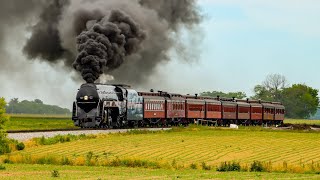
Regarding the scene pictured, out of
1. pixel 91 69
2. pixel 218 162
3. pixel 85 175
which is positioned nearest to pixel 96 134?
pixel 91 69

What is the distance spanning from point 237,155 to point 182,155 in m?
3.60

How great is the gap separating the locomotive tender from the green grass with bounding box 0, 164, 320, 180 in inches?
1185

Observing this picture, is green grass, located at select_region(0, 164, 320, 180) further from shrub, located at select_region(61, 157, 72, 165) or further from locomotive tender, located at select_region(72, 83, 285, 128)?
locomotive tender, located at select_region(72, 83, 285, 128)

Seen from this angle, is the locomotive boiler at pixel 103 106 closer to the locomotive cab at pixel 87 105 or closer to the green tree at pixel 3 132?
the locomotive cab at pixel 87 105

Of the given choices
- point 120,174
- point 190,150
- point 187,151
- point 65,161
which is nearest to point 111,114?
point 190,150

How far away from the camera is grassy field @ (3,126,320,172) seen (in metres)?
36.4

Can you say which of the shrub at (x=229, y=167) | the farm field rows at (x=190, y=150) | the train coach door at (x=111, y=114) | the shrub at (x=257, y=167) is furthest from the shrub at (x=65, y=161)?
the train coach door at (x=111, y=114)

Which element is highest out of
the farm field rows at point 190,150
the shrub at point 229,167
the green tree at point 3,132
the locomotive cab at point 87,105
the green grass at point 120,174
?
the locomotive cab at point 87,105

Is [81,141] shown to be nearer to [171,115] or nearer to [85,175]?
[85,175]

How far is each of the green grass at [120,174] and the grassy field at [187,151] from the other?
254 centimetres

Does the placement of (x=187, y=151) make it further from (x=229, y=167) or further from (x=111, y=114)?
(x=111, y=114)

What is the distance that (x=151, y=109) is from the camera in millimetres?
74438

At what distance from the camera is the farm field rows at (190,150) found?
38031 mm

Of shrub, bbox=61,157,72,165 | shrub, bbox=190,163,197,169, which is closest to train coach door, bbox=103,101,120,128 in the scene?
shrub, bbox=61,157,72,165
